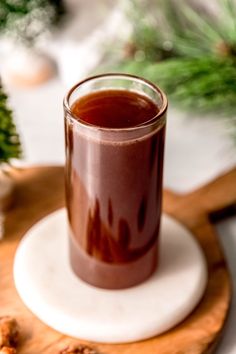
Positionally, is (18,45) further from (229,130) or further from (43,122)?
(229,130)

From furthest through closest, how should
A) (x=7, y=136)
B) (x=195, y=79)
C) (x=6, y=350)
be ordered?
(x=195, y=79) → (x=7, y=136) → (x=6, y=350)

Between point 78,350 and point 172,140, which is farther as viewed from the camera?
point 172,140

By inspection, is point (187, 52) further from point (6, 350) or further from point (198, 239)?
point (6, 350)

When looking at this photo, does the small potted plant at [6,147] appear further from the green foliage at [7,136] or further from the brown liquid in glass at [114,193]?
the brown liquid in glass at [114,193]

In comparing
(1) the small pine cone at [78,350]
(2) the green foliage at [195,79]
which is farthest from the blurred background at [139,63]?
(1) the small pine cone at [78,350]

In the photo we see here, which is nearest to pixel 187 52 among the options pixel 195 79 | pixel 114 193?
pixel 195 79

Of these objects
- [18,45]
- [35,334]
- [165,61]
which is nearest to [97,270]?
[35,334]

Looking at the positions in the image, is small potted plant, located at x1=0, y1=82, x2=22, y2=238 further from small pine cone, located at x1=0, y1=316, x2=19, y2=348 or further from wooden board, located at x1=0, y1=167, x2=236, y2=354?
small pine cone, located at x1=0, y1=316, x2=19, y2=348
